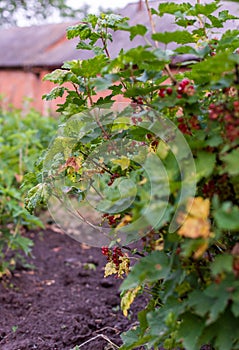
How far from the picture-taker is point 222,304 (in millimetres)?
1234

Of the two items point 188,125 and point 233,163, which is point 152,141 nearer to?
point 188,125

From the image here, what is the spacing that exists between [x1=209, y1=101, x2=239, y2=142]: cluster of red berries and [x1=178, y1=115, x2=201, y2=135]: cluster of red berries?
2.4 inches

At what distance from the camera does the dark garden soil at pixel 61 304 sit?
2801 millimetres

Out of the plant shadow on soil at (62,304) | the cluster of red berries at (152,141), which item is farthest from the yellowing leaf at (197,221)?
the plant shadow on soil at (62,304)

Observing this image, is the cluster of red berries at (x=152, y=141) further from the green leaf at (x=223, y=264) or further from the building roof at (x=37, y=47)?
the building roof at (x=37, y=47)

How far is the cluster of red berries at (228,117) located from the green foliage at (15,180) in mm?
2000

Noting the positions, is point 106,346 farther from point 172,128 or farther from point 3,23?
point 3,23

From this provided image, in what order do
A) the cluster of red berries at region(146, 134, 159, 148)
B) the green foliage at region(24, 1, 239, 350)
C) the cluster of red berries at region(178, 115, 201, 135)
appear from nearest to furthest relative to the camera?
1. the green foliage at region(24, 1, 239, 350)
2. the cluster of red berries at region(178, 115, 201, 135)
3. the cluster of red berries at region(146, 134, 159, 148)

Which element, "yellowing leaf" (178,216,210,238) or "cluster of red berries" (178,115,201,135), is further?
"cluster of red berries" (178,115,201,135)

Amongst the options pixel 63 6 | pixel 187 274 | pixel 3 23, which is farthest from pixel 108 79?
pixel 3 23

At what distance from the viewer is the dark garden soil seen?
280 cm

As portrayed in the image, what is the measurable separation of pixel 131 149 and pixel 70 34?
1.62ft

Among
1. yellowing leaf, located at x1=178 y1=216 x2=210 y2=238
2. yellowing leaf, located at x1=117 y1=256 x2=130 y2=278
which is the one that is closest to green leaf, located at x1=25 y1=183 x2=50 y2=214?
yellowing leaf, located at x1=117 y1=256 x2=130 y2=278

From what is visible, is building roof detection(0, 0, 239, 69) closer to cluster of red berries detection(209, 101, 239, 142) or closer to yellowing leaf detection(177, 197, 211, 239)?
cluster of red berries detection(209, 101, 239, 142)
